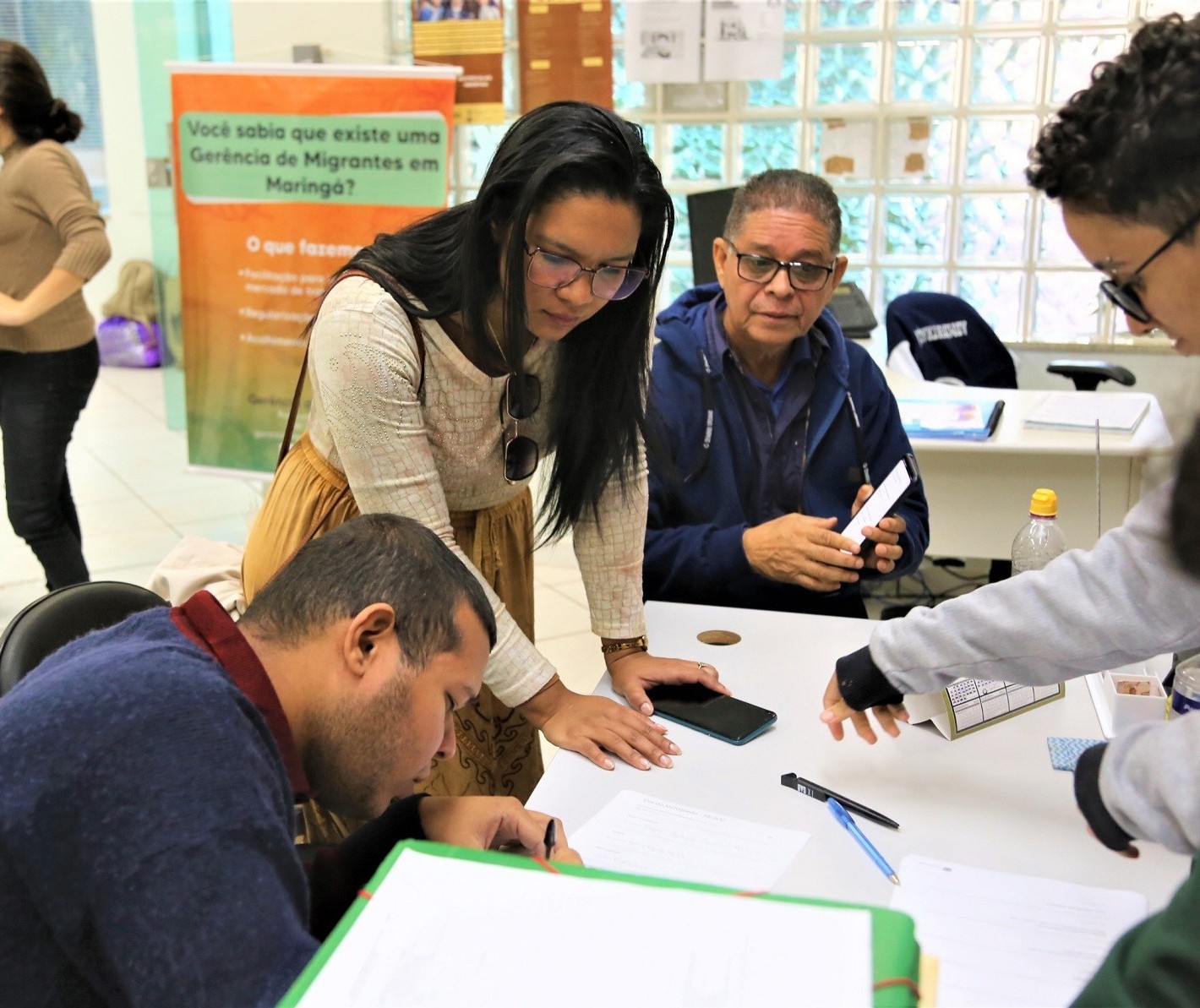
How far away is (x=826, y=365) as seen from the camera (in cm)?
212

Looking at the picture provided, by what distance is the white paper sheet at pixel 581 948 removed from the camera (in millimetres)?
732

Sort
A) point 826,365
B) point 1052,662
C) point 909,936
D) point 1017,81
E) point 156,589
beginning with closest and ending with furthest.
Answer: point 909,936
point 1052,662
point 156,589
point 826,365
point 1017,81

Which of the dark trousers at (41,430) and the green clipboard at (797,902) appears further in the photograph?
the dark trousers at (41,430)

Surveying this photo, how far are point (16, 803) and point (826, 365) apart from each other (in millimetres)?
1626

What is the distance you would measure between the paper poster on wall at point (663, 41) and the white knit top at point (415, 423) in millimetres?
2675

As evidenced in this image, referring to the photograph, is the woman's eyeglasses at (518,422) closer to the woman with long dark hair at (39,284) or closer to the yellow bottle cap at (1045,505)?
the yellow bottle cap at (1045,505)

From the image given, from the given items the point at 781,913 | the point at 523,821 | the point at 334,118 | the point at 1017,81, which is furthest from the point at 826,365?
the point at 1017,81

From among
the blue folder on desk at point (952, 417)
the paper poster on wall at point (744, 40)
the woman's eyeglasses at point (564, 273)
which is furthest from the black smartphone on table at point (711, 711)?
the paper poster on wall at point (744, 40)

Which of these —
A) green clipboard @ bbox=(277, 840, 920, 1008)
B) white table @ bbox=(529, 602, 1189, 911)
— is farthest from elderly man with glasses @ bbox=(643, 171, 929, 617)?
green clipboard @ bbox=(277, 840, 920, 1008)

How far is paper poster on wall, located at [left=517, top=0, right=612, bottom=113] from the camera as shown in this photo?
398 centimetres

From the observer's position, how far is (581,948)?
77 centimetres

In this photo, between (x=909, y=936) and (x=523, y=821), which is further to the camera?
(x=523, y=821)

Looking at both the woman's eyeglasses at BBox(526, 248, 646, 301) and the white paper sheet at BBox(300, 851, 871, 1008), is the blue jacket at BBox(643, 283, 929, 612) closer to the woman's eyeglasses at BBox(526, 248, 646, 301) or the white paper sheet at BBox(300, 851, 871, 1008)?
the woman's eyeglasses at BBox(526, 248, 646, 301)

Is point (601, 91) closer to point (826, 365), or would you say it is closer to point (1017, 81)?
point (1017, 81)
